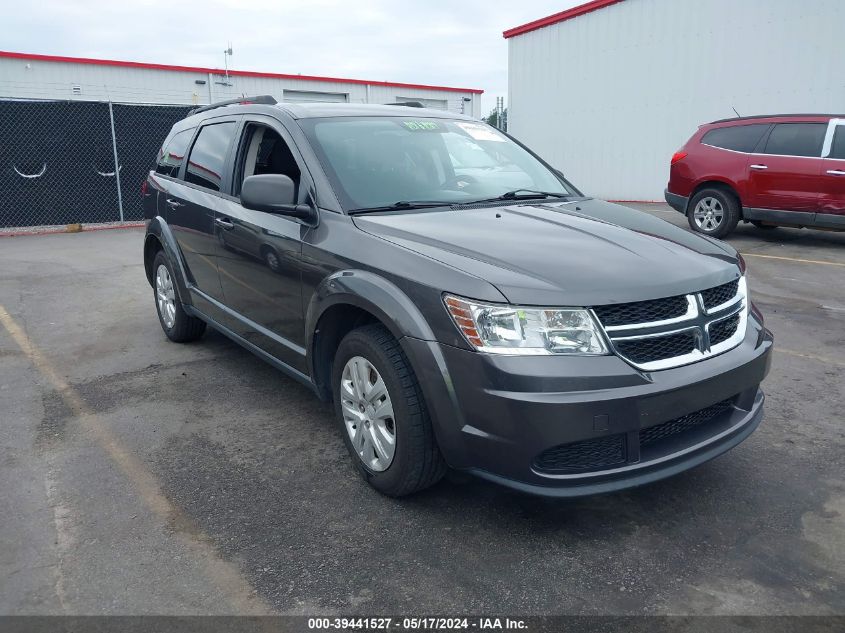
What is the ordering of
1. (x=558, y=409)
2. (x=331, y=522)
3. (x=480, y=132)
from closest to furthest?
(x=558, y=409) < (x=331, y=522) < (x=480, y=132)

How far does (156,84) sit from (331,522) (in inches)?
981

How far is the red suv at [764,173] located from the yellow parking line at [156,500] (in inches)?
333

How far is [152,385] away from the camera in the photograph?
15.4 ft

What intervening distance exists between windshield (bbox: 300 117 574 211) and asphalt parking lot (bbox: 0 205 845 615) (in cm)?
136

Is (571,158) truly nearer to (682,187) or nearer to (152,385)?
(682,187)

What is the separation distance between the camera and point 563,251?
9.32ft

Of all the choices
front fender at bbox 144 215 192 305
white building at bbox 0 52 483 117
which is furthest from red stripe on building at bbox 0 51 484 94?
front fender at bbox 144 215 192 305

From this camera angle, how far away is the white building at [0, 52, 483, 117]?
870 inches

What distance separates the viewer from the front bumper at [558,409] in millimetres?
2445

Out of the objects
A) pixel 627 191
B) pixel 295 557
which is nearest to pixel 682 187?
pixel 627 191

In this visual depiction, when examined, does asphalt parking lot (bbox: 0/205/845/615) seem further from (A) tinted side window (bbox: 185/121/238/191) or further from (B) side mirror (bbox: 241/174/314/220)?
(A) tinted side window (bbox: 185/121/238/191)

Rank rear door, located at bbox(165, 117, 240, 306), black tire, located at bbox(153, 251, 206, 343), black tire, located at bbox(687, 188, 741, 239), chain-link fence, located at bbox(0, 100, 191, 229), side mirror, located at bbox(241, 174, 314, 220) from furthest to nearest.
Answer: chain-link fence, located at bbox(0, 100, 191, 229), black tire, located at bbox(687, 188, 741, 239), black tire, located at bbox(153, 251, 206, 343), rear door, located at bbox(165, 117, 240, 306), side mirror, located at bbox(241, 174, 314, 220)

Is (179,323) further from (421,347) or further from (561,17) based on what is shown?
(561,17)

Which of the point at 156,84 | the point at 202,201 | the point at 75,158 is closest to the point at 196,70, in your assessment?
the point at 156,84
